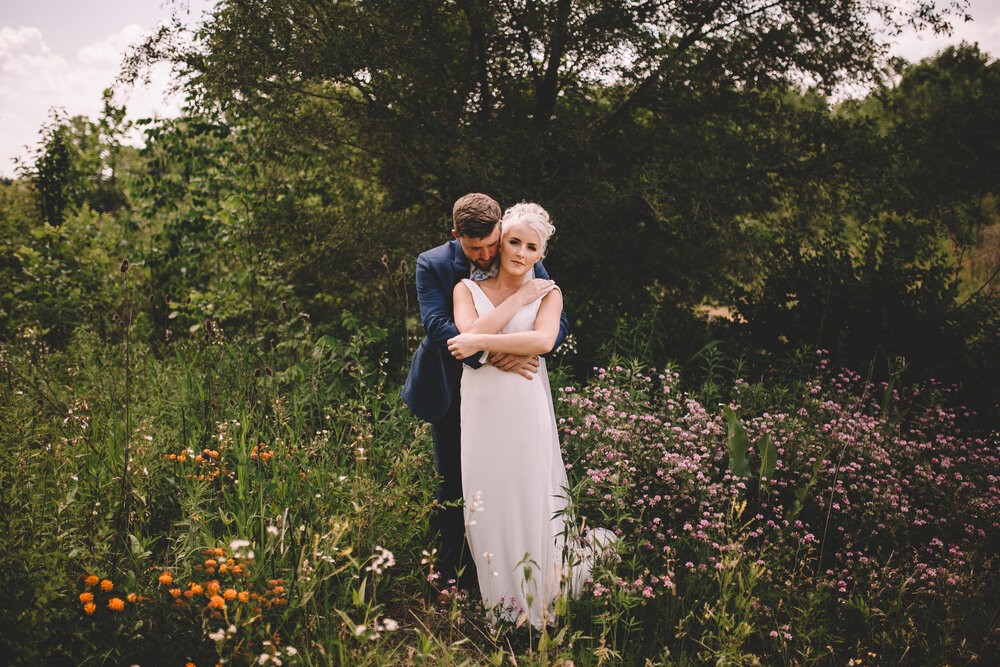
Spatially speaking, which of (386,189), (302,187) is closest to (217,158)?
(302,187)

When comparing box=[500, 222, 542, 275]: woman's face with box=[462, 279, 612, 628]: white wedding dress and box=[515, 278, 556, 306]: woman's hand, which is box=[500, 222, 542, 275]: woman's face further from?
box=[462, 279, 612, 628]: white wedding dress

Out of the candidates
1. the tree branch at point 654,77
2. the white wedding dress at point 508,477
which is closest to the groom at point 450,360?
the white wedding dress at point 508,477

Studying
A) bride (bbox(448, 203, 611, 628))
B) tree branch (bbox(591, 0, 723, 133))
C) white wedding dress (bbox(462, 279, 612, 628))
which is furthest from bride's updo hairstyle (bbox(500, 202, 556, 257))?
tree branch (bbox(591, 0, 723, 133))

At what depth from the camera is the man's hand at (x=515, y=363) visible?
2506 millimetres

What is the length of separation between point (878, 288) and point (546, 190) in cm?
314

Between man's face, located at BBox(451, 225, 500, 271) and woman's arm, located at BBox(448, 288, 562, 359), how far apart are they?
0.19 m

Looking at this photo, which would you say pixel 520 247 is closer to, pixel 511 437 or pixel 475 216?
pixel 475 216

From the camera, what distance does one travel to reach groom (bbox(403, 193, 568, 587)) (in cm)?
250

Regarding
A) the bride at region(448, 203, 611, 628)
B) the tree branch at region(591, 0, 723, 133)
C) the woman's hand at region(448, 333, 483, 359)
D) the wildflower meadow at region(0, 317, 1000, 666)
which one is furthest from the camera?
the tree branch at region(591, 0, 723, 133)

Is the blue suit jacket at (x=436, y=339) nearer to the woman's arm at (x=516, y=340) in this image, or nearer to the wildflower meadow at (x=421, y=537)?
the woman's arm at (x=516, y=340)

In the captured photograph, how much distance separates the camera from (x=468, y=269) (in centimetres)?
276

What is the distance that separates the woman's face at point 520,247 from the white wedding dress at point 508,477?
188mm

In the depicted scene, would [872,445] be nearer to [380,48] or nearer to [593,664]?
[593,664]

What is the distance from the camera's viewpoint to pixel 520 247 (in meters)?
2.54
